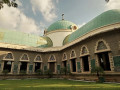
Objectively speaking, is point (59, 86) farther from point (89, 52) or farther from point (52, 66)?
point (52, 66)

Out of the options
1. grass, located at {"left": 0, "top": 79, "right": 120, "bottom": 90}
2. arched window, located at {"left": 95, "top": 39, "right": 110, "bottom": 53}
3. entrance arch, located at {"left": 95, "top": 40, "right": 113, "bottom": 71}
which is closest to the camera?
grass, located at {"left": 0, "top": 79, "right": 120, "bottom": 90}

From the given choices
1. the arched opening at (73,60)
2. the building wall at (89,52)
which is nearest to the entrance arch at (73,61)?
the arched opening at (73,60)

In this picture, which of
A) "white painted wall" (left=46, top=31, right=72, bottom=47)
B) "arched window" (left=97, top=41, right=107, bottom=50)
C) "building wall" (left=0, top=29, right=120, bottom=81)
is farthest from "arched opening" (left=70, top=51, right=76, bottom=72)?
"white painted wall" (left=46, top=31, right=72, bottom=47)

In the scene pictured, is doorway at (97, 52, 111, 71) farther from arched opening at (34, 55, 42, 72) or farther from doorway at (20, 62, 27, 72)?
doorway at (20, 62, 27, 72)

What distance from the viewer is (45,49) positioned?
2544cm

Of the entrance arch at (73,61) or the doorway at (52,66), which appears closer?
the entrance arch at (73,61)

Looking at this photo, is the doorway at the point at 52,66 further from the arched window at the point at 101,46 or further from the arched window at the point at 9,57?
the arched window at the point at 101,46

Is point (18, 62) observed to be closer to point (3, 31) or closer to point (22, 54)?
point (22, 54)

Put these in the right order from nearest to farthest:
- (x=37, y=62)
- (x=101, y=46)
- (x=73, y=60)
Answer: (x=101, y=46) → (x=73, y=60) → (x=37, y=62)

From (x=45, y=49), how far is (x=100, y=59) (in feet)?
49.2

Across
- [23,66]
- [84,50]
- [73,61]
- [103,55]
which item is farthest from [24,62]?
[103,55]

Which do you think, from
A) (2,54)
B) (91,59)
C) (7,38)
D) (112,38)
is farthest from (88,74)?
(7,38)

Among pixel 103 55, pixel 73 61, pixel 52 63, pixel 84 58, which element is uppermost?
pixel 103 55

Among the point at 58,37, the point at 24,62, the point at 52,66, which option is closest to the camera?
the point at 24,62
